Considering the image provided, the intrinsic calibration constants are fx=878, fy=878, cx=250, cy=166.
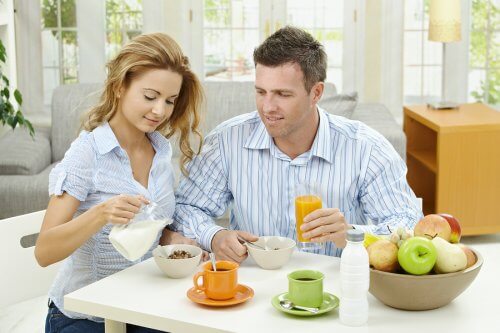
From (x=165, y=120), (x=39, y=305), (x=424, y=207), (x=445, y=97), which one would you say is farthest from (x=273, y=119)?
(x=445, y=97)

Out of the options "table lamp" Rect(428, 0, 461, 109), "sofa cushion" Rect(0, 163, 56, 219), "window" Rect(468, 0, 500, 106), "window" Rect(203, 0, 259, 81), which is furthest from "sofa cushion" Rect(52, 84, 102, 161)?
"window" Rect(468, 0, 500, 106)

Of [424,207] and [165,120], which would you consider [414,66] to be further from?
[165,120]

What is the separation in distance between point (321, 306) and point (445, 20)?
3.19 metres

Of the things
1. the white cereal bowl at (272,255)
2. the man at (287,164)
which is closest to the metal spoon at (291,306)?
the white cereal bowl at (272,255)

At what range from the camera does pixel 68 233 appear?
2043mm

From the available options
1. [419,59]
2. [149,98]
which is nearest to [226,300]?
[149,98]

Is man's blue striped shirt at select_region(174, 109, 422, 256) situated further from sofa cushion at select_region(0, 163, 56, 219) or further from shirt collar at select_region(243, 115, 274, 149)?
sofa cushion at select_region(0, 163, 56, 219)

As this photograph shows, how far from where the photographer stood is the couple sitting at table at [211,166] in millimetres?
2152

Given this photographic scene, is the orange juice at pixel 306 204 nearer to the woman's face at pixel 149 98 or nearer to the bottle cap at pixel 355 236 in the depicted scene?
the bottle cap at pixel 355 236

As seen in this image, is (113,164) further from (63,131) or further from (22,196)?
(63,131)

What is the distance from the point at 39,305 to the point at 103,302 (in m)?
2.03

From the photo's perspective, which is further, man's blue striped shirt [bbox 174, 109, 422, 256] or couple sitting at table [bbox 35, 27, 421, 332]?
man's blue striped shirt [bbox 174, 109, 422, 256]

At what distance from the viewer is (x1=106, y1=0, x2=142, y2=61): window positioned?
5480mm

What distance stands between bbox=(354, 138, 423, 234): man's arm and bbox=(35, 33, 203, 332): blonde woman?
20.9 inches
